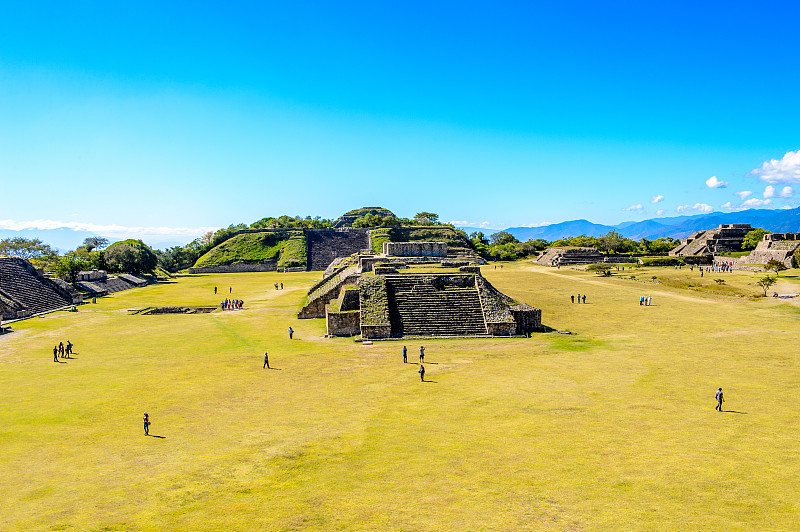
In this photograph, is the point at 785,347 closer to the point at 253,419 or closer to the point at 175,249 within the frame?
the point at 253,419

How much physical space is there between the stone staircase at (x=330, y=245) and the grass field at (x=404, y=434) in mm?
55889

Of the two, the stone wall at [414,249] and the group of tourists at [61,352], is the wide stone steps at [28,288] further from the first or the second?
the stone wall at [414,249]

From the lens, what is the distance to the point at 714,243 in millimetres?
86875

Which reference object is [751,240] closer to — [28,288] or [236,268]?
[236,268]

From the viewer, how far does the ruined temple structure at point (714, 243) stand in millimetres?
85125

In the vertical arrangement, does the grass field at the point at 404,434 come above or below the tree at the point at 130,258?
below

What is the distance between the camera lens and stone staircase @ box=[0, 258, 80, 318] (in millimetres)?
37438

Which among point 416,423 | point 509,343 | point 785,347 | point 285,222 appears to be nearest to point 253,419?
point 416,423

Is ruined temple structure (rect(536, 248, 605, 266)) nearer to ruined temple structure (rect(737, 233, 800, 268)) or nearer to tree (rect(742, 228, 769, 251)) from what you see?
ruined temple structure (rect(737, 233, 800, 268))

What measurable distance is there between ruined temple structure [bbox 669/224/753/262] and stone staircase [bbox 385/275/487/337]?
226ft

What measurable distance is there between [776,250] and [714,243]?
21.6m

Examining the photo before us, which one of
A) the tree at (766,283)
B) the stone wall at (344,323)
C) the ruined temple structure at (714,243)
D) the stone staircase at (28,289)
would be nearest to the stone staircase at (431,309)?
the stone wall at (344,323)

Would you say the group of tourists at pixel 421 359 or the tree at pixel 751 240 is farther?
the tree at pixel 751 240

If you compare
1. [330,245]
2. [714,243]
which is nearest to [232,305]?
[330,245]
